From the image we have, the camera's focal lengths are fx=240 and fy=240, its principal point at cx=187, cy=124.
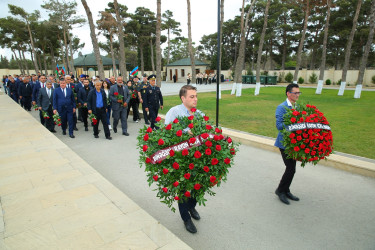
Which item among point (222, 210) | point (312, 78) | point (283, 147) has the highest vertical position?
point (312, 78)

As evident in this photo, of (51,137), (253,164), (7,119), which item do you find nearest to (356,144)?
(253,164)

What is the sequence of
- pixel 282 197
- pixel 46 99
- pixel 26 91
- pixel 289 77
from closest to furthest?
pixel 282 197 < pixel 46 99 < pixel 26 91 < pixel 289 77

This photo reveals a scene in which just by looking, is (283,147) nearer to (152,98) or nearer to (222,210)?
(222,210)

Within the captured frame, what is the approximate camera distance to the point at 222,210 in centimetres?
391

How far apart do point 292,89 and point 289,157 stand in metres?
Answer: 1.13

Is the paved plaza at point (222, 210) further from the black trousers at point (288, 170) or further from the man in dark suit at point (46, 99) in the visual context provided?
the man in dark suit at point (46, 99)

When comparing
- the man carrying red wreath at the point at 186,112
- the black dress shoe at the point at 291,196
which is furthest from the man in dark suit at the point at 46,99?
the black dress shoe at the point at 291,196

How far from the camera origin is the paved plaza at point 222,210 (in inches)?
117

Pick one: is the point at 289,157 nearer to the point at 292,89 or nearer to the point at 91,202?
the point at 292,89

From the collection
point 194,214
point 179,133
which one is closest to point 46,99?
point 194,214

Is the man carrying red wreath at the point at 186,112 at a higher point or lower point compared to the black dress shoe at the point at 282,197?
higher

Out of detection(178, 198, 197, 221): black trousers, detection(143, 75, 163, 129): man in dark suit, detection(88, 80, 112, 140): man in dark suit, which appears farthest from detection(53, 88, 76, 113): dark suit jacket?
detection(178, 198, 197, 221): black trousers

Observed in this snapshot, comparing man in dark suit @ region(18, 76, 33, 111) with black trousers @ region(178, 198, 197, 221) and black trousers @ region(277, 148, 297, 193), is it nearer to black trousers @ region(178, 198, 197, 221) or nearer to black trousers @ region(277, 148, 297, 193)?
black trousers @ region(178, 198, 197, 221)

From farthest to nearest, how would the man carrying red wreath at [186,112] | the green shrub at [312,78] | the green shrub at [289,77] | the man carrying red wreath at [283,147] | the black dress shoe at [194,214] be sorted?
the green shrub at [289,77] < the green shrub at [312,78] < the man carrying red wreath at [283,147] < the black dress shoe at [194,214] < the man carrying red wreath at [186,112]
